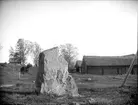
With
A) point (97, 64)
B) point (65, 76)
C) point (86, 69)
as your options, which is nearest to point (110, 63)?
point (97, 64)

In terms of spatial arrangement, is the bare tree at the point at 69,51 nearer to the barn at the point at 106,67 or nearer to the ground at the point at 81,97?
the barn at the point at 106,67

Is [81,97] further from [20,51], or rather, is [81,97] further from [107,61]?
[20,51]

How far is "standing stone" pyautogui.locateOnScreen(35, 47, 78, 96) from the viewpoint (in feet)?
30.0

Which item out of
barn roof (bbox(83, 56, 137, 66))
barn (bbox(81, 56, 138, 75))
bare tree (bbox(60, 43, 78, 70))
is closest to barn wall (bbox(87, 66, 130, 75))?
barn (bbox(81, 56, 138, 75))

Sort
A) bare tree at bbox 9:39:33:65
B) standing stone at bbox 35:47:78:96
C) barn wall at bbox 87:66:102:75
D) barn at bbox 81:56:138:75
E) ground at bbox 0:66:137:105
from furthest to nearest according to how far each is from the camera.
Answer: bare tree at bbox 9:39:33:65 < barn at bbox 81:56:138:75 < barn wall at bbox 87:66:102:75 < standing stone at bbox 35:47:78:96 < ground at bbox 0:66:137:105

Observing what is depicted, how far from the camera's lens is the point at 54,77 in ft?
30.9

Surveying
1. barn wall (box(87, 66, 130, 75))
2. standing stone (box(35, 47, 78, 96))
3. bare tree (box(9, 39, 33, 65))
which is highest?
bare tree (box(9, 39, 33, 65))

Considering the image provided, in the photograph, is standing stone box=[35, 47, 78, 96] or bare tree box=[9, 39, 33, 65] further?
bare tree box=[9, 39, 33, 65]

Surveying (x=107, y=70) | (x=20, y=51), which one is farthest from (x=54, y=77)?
(x=20, y=51)

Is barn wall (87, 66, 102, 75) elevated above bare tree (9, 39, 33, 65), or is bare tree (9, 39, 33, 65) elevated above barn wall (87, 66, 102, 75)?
bare tree (9, 39, 33, 65)

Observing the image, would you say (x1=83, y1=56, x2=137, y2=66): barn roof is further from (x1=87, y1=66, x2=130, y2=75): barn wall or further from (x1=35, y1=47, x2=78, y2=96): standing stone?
(x1=35, y1=47, x2=78, y2=96): standing stone

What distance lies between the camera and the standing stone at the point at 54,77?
9.16 m

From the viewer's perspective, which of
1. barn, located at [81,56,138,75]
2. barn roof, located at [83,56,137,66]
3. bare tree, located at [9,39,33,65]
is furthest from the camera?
bare tree, located at [9,39,33,65]

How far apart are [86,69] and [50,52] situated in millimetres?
35893
